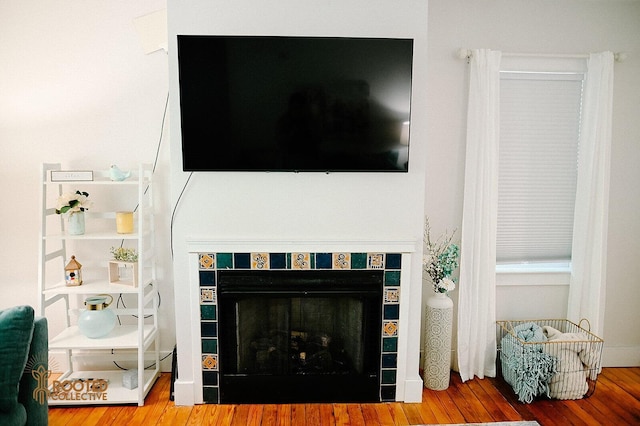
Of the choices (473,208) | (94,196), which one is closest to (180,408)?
(94,196)

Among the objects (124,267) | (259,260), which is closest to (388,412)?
(259,260)

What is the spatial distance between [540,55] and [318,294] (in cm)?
214

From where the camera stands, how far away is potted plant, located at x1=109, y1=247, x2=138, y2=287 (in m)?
2.50

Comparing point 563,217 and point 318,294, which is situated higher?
point 563,217

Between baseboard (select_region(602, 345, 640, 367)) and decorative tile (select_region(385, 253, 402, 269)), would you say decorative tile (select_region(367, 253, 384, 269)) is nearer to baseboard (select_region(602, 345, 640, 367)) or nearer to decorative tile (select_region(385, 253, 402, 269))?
decorative tile (select_region(385, 253, 402, 269))

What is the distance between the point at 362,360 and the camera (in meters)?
2.50

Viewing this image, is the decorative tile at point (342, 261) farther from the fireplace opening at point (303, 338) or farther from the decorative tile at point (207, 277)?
the decorative tile at point (207, 277)

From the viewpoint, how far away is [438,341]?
8.46ft

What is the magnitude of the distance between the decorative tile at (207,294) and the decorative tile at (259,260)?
11.0 inches

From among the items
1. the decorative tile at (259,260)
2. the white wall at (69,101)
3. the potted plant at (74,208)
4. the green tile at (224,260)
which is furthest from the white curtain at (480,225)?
the potted plant at (74,208)

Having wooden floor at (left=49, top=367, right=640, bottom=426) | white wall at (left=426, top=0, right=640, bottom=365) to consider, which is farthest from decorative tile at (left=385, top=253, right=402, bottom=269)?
wooden floor at (left=49, top=367, right=640, bottom=426)

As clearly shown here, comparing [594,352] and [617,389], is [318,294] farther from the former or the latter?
[617,389]

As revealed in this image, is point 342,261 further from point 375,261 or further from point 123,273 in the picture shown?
point 123,273

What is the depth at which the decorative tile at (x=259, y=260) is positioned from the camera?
7.82ft
